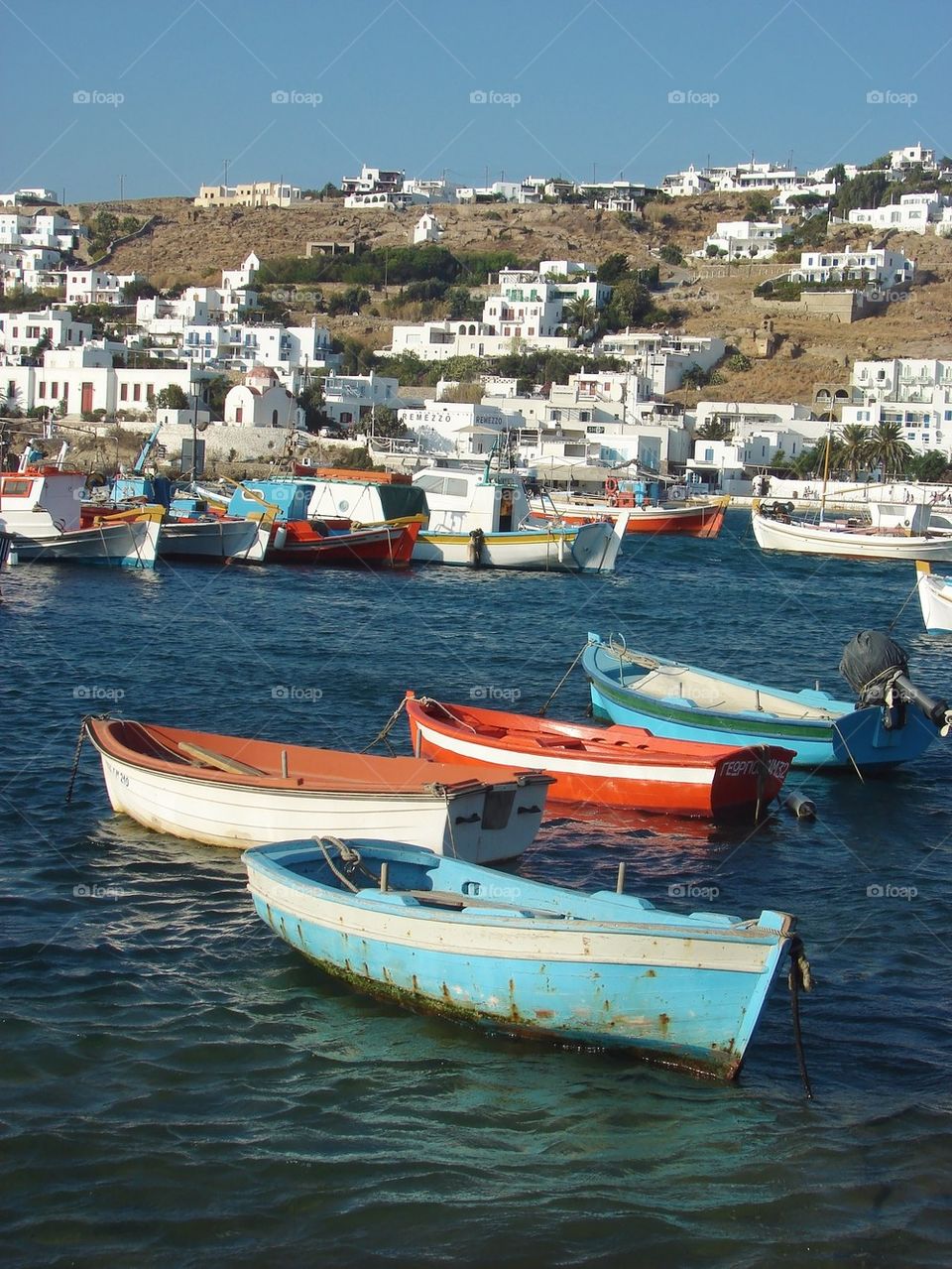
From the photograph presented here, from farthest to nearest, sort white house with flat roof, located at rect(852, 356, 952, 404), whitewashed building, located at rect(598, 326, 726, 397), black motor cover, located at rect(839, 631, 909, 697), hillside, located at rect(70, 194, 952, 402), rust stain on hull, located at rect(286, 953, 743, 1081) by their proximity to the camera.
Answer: hillside, located at rect(70, 194, 952, 402) → whitewashed building, located at rect(598, 326, 726, 397) → white house with flat roof, located at rect(852, 356, 952, 404) → black motor cover, located at rect(839, 631, 909, 697) → rust stain on hull, located at rect(286, 953, 743, 1081)

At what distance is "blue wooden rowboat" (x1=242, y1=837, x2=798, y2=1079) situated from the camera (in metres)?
8.88

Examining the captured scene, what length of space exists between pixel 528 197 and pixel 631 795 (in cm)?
18810

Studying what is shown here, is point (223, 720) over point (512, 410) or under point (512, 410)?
under

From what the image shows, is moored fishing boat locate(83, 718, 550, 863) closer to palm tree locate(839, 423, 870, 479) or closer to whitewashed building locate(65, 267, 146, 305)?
palm tree locate(839, 423, 870, 479)

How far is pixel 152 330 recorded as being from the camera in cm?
11350

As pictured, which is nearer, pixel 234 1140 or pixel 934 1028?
pixel 234 1140

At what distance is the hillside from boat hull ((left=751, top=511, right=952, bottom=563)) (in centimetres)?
5175

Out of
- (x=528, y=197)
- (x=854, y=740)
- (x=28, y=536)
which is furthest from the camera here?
(x=528, y=197)

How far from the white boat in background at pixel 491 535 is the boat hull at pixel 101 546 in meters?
9.14

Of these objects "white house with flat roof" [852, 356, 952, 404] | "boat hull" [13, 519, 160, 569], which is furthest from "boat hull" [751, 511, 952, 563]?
"white house with flat roof" [852, 356, 952, 404]

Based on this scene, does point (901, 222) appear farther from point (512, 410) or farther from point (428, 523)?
point (428, 523)

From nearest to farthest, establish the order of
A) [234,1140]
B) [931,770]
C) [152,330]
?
[234,1140]
[931,770]
[152,330]

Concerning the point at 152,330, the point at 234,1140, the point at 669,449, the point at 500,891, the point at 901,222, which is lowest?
the point at 234,1140

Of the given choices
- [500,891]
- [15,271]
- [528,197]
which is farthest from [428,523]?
[528,197]
